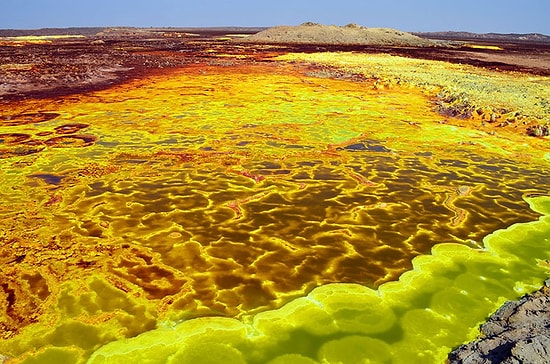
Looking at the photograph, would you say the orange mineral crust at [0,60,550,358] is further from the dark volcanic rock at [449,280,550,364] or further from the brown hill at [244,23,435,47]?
the brown hill at [244,23,435,47]

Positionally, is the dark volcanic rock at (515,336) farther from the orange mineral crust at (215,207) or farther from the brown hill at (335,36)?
the brown hill at (335,36)

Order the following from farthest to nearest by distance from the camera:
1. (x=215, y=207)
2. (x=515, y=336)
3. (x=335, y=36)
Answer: (x=335, y=36)
(x=215, y=207)
(x=515, y=336)

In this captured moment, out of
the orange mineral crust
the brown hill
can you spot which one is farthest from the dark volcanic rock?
the brown hill

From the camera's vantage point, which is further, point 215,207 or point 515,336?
point 215,207

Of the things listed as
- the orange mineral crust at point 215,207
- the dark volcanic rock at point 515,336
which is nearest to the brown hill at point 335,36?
the orange mineral crust at point 215,207

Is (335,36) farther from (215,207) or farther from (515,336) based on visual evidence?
(515,336)

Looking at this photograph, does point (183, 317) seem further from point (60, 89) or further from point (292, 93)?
point (60, 89)

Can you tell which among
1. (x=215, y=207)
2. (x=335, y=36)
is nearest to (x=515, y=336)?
(x=215, y=207)
